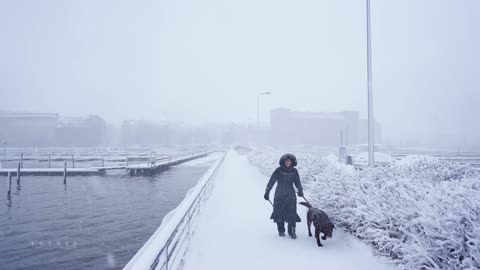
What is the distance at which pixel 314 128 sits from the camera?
135500 mm

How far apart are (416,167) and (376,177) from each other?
8.29 ft

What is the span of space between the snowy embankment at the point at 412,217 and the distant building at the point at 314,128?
125505mm

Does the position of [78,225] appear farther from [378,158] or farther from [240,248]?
[378,158]

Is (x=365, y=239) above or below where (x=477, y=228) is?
below

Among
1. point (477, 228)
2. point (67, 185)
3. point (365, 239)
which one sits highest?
point (477, 228)

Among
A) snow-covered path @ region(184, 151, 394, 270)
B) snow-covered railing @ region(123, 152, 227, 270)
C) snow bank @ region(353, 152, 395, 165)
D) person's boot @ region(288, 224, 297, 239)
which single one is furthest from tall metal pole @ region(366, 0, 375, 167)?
snow bank @ region(353, 152, 395, 165)

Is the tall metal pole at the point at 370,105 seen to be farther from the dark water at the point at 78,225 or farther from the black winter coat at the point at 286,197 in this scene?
the dark water at the point at 78,225

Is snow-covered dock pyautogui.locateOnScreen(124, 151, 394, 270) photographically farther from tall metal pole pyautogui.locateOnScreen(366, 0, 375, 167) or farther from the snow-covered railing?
tall metal pole pyautogui.locateOnScreen(366, 0, 375, 167)

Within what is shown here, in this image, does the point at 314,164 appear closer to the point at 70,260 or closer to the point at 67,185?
the point at 70,260

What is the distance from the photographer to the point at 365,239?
608 centimetres

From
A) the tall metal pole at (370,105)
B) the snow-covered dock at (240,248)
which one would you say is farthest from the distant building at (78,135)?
the snow-covered dock at (240,248)

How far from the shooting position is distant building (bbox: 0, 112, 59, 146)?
101 m

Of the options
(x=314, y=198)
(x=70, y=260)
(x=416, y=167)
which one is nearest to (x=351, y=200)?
(x=314, y=198)

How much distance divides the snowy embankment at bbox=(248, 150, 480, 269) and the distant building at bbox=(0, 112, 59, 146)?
4383 inches
